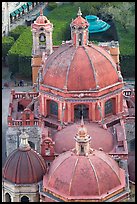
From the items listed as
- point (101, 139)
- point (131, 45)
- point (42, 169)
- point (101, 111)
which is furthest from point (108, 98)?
point (131, 45)

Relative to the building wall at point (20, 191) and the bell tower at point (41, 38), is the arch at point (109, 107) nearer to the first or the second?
the bell tower at point (41, 38)

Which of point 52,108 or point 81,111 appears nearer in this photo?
point 81,111

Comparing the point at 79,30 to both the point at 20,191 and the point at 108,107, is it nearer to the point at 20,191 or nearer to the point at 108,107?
the point at 108,107

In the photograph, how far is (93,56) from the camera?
2625 inches

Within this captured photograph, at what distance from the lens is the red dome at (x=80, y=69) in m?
65.8

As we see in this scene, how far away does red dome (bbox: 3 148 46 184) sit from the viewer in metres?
57.6

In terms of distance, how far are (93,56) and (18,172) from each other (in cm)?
1422

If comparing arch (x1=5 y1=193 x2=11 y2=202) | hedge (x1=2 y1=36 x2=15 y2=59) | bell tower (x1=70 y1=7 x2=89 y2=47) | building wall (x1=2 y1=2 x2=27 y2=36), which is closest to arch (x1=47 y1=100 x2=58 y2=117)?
bell tower (x1=70 y1=7 x2=89 y2=47)

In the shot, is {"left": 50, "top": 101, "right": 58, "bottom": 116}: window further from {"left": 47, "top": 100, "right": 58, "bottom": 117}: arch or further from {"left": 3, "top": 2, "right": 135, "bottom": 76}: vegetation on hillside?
{"left": 3, "top": 2, "right": 135, "bottom": 76}: vegetation on hillside

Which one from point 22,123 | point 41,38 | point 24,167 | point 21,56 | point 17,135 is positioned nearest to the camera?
point 24,167

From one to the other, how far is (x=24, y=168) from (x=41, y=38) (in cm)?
2473

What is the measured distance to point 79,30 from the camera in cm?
6688

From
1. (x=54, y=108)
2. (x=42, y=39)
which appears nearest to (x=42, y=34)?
(x=42, y=39)

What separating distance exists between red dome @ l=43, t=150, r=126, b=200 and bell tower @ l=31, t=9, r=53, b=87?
69.8ft
